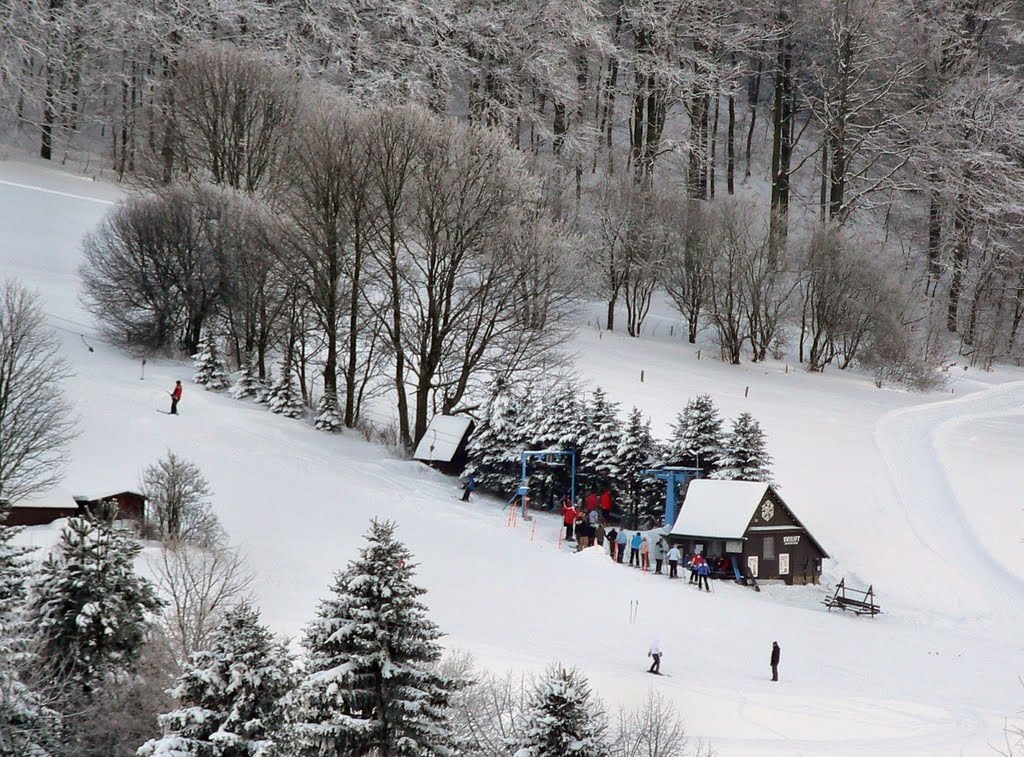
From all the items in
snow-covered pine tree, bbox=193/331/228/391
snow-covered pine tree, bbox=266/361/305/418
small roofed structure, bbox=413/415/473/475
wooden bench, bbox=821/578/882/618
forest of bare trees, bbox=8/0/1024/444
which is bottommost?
wooden bench, bbox=821/578/882/618

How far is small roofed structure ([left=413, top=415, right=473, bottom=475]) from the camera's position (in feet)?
105

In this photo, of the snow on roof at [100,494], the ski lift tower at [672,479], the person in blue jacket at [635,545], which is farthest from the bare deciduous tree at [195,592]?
the ski lift tower at [672,479]

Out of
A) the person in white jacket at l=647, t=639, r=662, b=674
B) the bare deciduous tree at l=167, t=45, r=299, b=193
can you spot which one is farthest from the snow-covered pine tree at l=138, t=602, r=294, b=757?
the bare deciduous tree at l=167, t=45, r=299, b=193

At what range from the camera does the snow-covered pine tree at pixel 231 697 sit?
1130 centimetres

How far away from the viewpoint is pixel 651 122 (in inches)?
2325

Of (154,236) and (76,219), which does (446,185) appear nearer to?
(154,236)

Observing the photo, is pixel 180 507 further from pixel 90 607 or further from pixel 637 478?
pixel 637 478

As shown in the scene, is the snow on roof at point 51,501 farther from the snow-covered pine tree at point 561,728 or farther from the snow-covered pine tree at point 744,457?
the snow-covered pine tree at point 744,457

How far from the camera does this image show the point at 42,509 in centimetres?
2069

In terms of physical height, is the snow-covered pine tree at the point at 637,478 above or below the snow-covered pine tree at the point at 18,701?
above

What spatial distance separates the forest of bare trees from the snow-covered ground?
410cm

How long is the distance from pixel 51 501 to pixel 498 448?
1327 cm

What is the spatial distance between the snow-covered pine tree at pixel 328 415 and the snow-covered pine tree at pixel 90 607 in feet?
54.2

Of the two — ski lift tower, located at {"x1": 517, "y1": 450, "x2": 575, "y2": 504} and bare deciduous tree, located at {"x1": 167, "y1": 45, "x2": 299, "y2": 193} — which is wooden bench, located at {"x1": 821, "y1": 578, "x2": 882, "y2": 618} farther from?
bare deciduous tree, located at {"x1": 167, "y1": 45, "x2": 299, "y2": 193}
